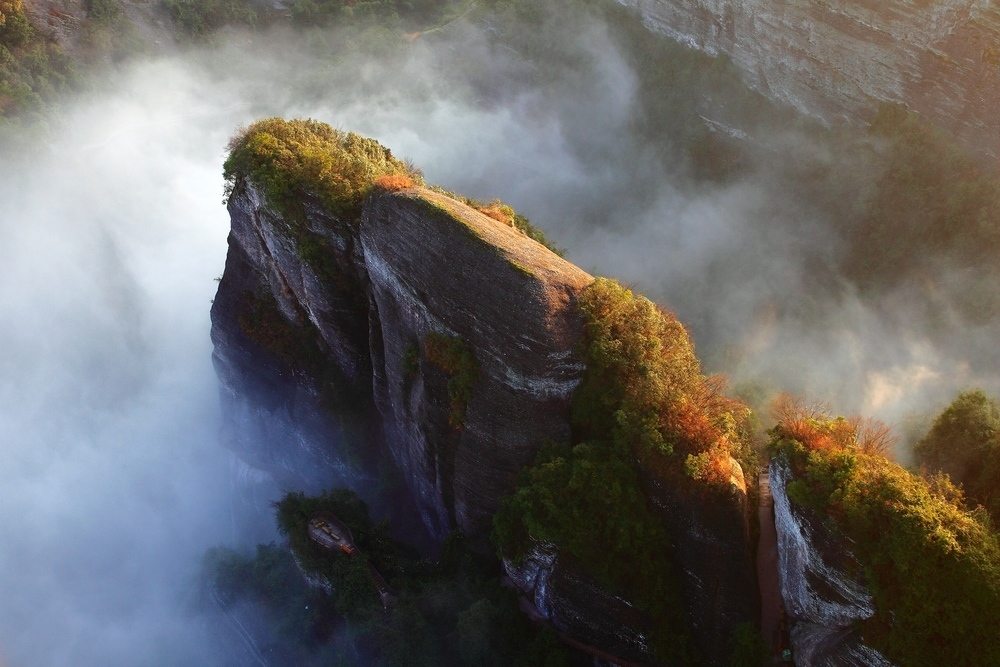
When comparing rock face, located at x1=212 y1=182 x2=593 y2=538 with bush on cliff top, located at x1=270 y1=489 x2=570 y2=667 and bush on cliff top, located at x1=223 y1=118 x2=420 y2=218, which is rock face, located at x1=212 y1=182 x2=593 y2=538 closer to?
bush on cliff top, located at x1=223 y1=118 x2=420 y2=218

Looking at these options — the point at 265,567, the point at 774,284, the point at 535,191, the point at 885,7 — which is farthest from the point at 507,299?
the point at 535,191

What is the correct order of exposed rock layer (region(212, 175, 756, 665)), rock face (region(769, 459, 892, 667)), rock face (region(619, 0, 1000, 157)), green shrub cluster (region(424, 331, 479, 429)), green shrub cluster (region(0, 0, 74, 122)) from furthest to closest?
1. green shrub cluster (region(0, 0, 74, 122))
2. rock face (region(619, 0, 1000, 157))
3. green shrub cluster (region(424, 331, 479, 429))
4. exposed rock layer (region(212, 175, 756, 665))
5. rock face (region(769, 459, 892, 667))

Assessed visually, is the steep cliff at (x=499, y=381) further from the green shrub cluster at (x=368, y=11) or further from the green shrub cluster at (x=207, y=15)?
the green shrub cluster at (x=207, y=15)

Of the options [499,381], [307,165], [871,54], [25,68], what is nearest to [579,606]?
[499,381]

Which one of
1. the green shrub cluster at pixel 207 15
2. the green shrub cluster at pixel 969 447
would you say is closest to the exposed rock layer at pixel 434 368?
the green shrub cluster at pixel 969 447

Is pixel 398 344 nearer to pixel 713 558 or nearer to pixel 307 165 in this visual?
pixel 307 165

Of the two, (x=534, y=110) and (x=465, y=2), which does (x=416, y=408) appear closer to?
(x=534, y=110)

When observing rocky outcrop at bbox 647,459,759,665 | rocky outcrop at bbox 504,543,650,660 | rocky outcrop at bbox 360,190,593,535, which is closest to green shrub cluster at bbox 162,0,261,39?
rocky outcrop at bbox 360,190,593,535
